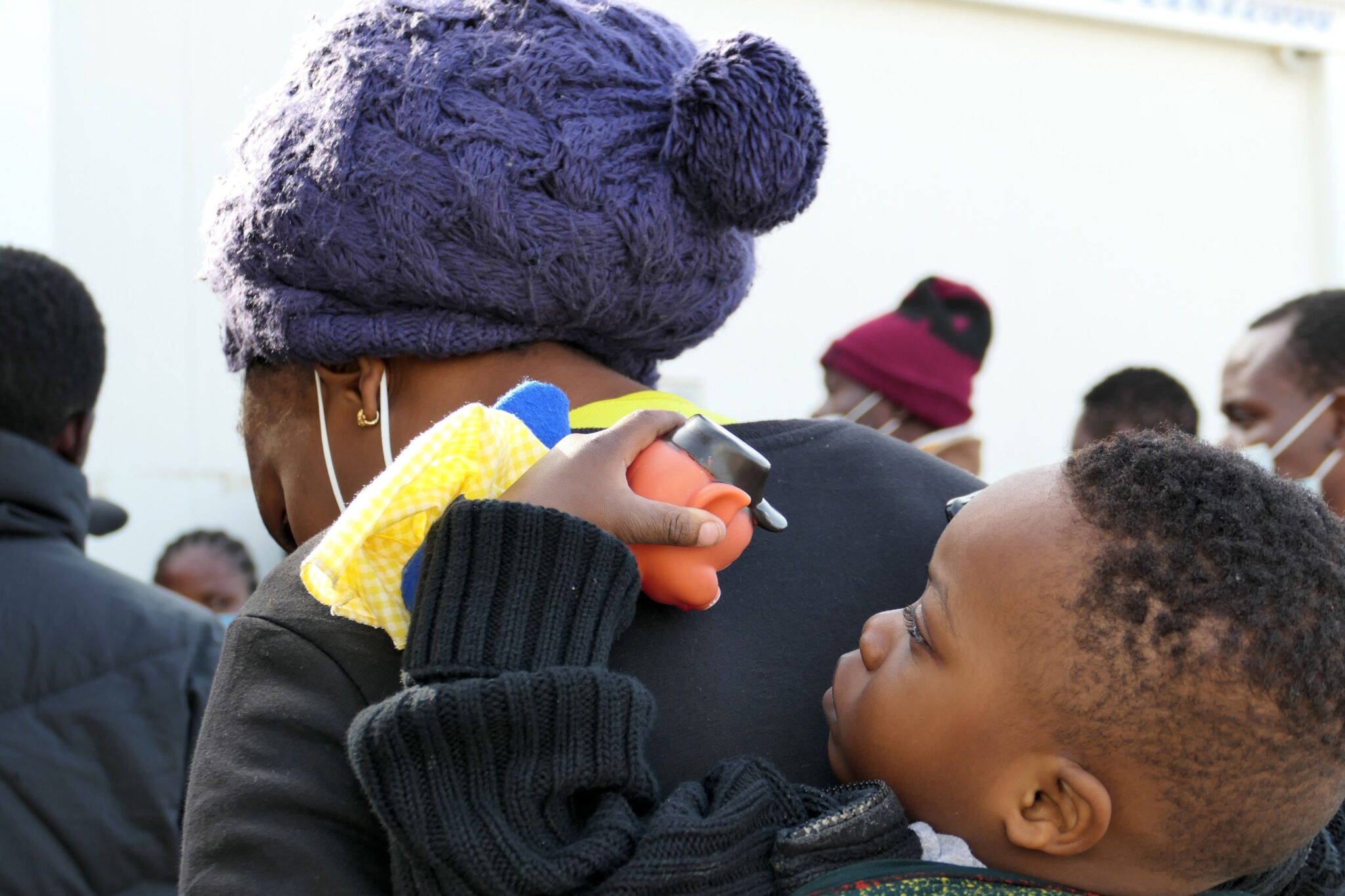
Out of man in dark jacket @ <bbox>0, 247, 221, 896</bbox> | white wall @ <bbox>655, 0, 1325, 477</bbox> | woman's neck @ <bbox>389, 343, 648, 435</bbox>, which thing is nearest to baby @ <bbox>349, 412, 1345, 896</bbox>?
woman's neck @ <bbox>389, 343, 648, 435</bbox>

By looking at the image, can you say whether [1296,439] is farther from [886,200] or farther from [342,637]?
[886,200]

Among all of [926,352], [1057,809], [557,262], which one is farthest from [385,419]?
[926,352]

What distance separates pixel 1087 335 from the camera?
7.92 m

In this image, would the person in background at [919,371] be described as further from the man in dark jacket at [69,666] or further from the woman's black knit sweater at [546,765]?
the woman's black knit sweater at [546,765]

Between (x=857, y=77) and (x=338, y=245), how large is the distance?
6381 mm

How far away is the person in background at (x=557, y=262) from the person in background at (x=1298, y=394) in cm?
269

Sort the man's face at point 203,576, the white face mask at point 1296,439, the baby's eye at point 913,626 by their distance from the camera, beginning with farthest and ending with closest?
1. the man's face at point 203,576
2. the white face mask at point 1296,439
3. the baby's eye at point 913,626

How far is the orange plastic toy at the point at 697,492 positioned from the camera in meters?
1.30

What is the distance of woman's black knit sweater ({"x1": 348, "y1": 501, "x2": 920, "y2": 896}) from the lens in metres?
1.17

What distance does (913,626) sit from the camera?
141 cm

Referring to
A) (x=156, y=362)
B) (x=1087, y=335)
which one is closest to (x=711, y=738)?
(x=156, y=362)

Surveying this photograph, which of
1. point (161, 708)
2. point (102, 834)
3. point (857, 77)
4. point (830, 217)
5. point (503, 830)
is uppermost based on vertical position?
point (857, 77)

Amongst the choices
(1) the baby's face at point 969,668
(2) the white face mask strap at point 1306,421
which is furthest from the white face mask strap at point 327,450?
(2) the white face mask strap at point 1306,421

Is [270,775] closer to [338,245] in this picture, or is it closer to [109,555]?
[338,245]
